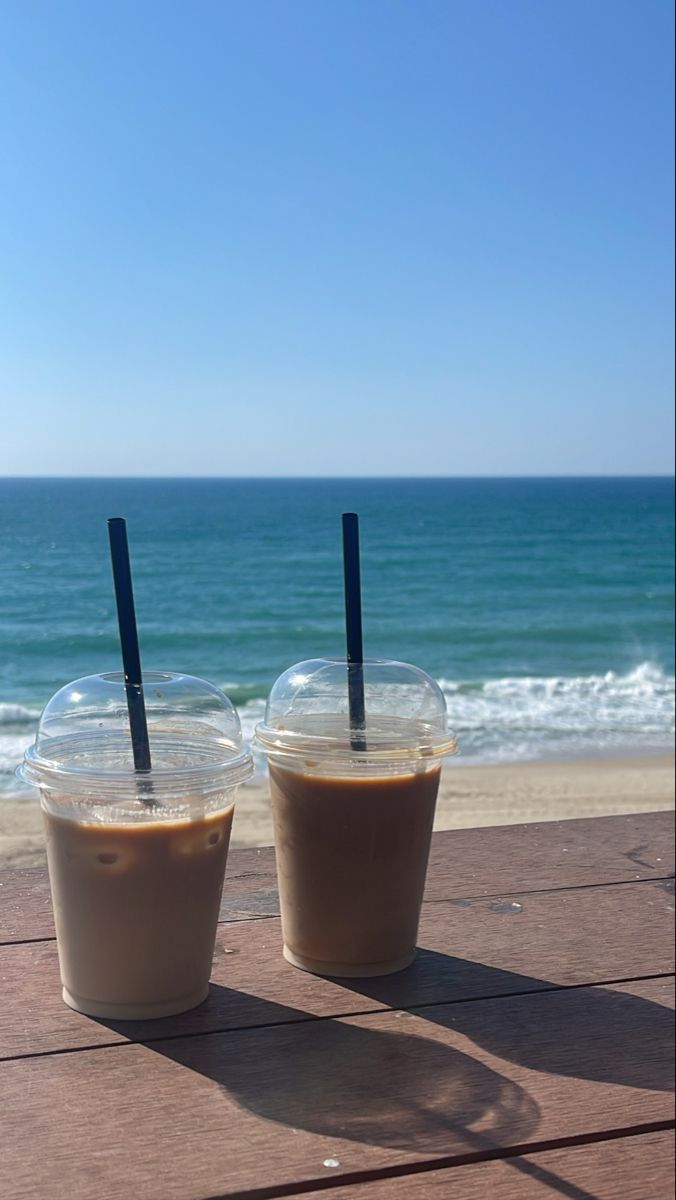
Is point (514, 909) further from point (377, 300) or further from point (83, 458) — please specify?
point (377, 300)

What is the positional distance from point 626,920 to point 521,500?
34.2 meters

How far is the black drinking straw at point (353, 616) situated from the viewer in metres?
0.98

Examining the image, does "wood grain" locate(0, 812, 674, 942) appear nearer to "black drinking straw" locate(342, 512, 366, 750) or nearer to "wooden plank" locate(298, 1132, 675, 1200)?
"black drinking straw" locate(342, 512, 366, 750)

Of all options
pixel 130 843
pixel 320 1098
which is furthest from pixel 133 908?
pixel 320 1098

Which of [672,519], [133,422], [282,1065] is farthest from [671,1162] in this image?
[672,519]

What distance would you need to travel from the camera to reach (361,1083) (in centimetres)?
79

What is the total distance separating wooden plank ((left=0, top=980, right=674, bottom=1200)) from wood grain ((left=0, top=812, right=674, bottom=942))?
0.23 meters

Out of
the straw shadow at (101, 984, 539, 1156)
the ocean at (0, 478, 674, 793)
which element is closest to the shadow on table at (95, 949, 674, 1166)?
the straw shadow at (101, 984, 539, 1156)

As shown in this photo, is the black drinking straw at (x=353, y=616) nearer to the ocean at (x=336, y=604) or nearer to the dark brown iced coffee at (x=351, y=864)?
the dark brown iced coffee at (x=351, y=864)

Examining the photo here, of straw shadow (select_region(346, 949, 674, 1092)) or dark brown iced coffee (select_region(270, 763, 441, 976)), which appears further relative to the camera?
dark brown iced coffee (select_region(270, 763, 441, 976))

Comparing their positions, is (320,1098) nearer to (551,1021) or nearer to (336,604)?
(551,1021)

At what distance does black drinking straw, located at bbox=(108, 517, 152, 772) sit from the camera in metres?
0.85

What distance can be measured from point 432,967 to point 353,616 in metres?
0.35

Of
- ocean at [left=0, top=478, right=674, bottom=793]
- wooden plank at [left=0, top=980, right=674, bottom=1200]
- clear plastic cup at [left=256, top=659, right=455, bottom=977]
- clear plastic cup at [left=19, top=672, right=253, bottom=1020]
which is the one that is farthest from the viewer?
ocean at [left=0, top=478, right=674, bottom=793]
